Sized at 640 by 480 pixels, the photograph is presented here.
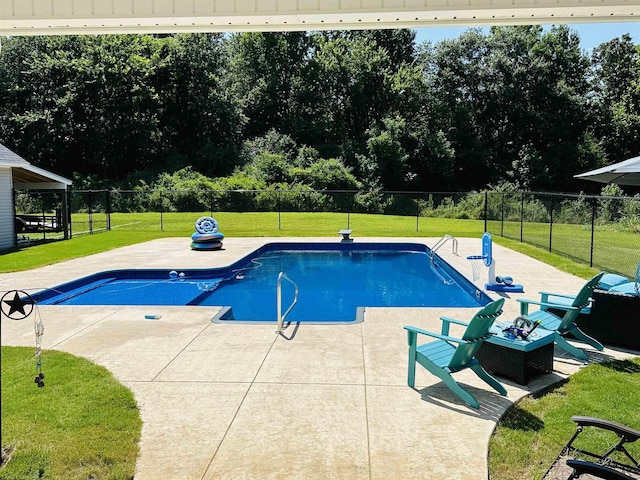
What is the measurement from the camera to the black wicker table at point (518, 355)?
196 inches

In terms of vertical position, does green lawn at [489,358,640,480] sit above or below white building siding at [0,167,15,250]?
below

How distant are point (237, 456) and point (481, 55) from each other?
3976cm

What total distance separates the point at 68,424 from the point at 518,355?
399cm

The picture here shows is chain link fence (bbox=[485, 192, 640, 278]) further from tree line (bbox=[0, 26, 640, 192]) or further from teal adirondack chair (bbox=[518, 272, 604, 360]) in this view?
tree line (bbox=[0, 26, 640, 192])

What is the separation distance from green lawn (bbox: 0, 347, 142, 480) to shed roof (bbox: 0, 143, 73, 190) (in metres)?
11.7

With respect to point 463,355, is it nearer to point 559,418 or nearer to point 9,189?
point 559,418

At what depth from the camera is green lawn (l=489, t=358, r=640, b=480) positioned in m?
3.56

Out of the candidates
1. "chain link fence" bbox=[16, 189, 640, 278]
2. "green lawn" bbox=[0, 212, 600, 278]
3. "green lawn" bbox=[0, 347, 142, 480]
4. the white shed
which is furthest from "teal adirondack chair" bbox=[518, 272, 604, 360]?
the white shed

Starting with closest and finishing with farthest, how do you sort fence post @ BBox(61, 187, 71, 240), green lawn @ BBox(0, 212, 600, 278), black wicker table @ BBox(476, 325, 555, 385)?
black wicker table @ BBox(476, 325, 555, 385) < green lawn @ BBox(0, 212, 600, 278) < fence post @ BBox(61, 187, 71, 240)

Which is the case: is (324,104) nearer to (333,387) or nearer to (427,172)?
(427,172)

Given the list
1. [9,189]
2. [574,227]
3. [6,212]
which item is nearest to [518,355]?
[6,212]

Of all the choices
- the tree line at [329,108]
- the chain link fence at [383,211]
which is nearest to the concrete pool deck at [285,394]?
the chain link fence at [383,211]

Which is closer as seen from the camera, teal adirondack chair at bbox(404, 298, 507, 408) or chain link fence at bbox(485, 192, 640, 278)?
teal adirondack chair at bbox(404, 298, 507, 408)

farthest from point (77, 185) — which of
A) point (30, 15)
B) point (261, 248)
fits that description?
point (30, 15)
